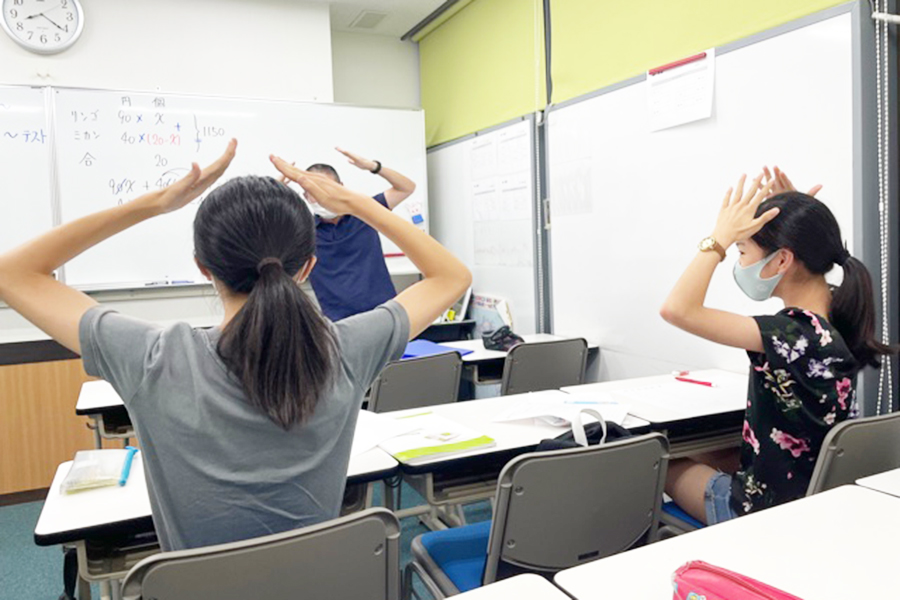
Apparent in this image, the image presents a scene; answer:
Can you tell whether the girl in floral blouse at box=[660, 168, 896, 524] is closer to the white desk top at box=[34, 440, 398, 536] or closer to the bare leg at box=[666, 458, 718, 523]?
the bare leg at box=[666, 458, 718, 523]

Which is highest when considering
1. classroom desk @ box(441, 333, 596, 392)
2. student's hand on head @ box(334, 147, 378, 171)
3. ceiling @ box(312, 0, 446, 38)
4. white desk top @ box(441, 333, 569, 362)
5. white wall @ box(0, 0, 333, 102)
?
ceiling @ box(312, 0, 446, 38)

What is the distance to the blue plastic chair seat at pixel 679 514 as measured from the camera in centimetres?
178

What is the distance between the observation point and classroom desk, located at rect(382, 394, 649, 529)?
5.24 ft

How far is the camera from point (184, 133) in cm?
383

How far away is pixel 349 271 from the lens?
3398 mm

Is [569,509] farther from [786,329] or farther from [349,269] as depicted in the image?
[349,269]

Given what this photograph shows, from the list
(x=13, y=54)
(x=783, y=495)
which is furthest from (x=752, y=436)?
(x=13, y=54)

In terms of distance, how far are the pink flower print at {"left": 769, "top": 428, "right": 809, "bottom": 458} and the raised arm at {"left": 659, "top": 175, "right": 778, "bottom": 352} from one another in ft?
0.70

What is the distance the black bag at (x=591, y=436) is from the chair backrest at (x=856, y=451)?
1.41 ft

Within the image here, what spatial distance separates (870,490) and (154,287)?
3669 mm

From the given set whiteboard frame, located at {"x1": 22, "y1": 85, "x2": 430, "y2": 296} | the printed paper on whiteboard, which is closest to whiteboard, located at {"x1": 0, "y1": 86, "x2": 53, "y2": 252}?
whiteboard frame, located at {"x1": 22, "y1": 85, "x2": 430, "y2": 296}

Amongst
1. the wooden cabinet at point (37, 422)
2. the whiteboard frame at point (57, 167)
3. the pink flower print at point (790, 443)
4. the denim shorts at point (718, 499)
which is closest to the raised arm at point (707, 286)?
the pink flower print at point (790, 443)

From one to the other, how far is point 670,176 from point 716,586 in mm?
2307

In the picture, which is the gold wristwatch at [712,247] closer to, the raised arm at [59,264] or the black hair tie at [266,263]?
the black hair tie at [266,263]
